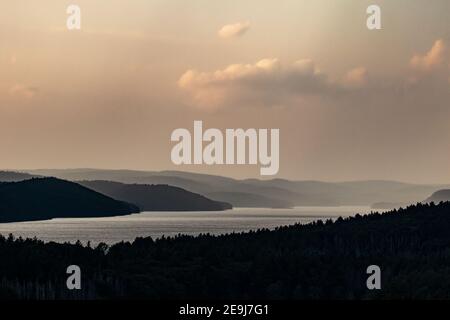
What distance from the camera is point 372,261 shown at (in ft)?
655

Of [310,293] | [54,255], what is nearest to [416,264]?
[310,293]
